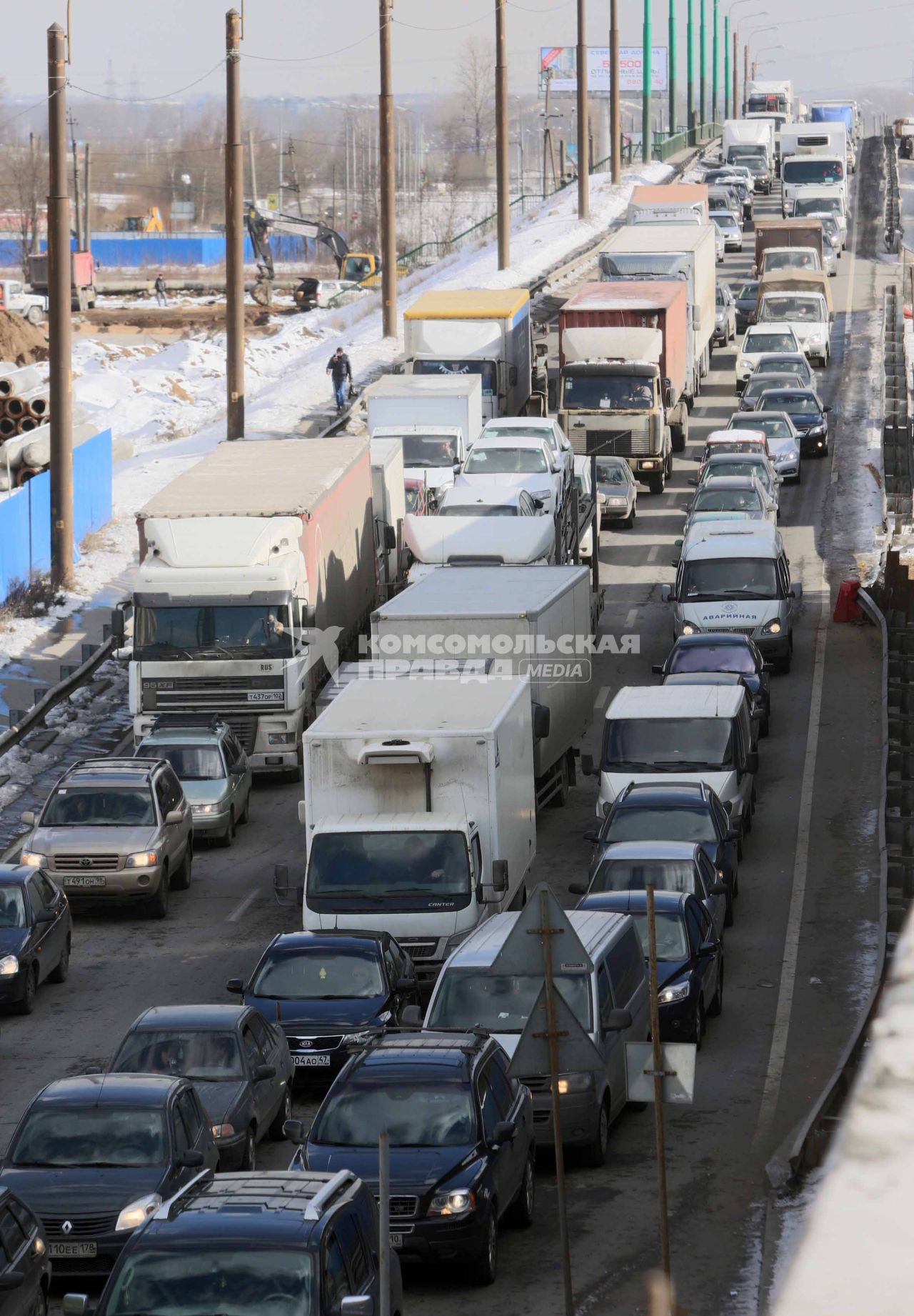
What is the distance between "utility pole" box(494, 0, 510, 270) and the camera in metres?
72.2

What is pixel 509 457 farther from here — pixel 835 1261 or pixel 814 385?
pixel 835 1261

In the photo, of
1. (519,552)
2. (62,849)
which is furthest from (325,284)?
(62,849)

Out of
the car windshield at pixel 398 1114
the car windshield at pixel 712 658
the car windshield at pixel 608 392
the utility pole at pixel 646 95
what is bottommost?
the car windshield at pixel 398 1114

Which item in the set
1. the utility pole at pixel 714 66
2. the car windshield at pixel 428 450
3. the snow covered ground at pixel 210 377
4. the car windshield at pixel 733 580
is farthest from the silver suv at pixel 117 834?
the utility pole at pixel 714 66

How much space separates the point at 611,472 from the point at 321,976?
25.0 metres

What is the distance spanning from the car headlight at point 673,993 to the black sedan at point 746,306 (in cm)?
4483

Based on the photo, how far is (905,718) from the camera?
83.4ft

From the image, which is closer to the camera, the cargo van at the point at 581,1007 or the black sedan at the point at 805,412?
the cargo van at the point at 581,1007

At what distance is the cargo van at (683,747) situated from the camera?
25.7 meters

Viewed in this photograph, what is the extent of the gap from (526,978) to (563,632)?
9.99 m

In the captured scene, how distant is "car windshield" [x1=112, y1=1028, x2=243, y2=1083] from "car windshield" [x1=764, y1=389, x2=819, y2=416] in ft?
109

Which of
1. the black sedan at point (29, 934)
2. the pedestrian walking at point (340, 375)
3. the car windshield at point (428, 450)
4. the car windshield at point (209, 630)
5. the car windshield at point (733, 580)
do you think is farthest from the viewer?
the pedestrian walking at point (340, 375)

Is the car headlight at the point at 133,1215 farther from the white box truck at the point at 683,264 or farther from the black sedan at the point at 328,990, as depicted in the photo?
the white box truck at the point at 683,264

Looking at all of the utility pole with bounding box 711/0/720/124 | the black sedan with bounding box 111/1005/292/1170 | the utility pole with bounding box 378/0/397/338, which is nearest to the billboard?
the utility pole with bounding box 711/0/720/124
